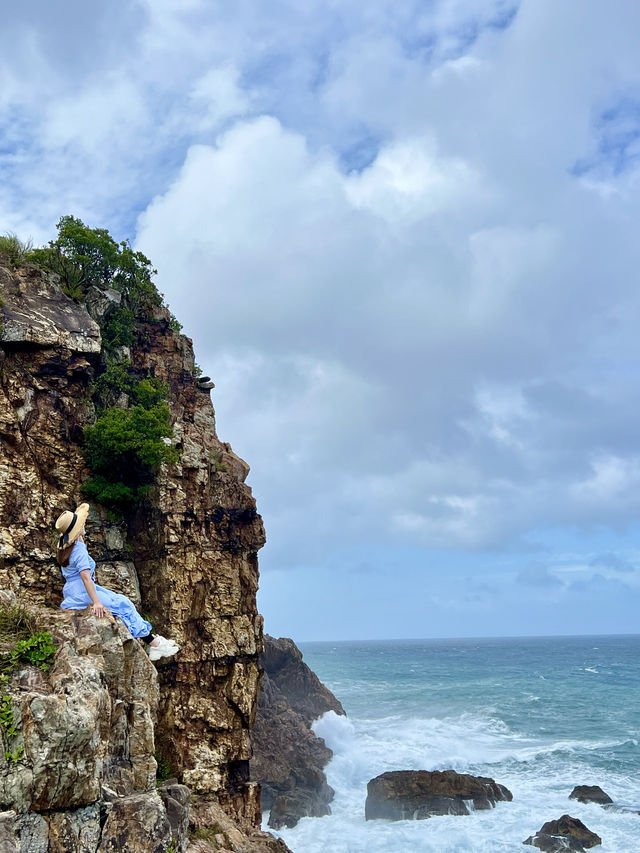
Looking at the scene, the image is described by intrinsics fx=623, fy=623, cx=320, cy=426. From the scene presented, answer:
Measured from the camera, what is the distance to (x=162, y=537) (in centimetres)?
1988

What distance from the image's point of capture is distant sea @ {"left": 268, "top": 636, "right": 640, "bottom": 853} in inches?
1136

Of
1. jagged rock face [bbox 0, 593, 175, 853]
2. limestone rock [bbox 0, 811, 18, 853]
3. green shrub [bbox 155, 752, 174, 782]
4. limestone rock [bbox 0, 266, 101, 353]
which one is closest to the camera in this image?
limestone rock [bbox 0, 811, 18, 853]

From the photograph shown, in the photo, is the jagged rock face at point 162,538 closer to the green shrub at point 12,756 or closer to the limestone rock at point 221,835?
the limestone rock at point 221,835

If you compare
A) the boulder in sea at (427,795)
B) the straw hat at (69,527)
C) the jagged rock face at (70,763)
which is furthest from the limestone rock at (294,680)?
the straw hat at (69,527)

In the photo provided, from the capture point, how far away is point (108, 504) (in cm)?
1928

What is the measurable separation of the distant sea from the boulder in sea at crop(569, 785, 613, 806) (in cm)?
52

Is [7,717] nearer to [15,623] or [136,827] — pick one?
[15,623]

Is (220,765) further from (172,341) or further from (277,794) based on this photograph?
(277,794)

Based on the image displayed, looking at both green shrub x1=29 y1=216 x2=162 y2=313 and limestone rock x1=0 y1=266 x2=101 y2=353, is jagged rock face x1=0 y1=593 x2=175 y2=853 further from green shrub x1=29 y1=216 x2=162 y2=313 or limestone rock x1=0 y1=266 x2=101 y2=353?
green shrub x1=29 y1=216 x2=162 y2=313

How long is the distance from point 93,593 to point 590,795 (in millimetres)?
33095

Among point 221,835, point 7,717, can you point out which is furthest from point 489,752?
point 7,717

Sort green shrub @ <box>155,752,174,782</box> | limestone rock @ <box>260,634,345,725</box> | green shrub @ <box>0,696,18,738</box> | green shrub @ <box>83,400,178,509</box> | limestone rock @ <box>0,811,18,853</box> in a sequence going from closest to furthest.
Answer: limestone rock @ <box>0,811,18,853</box>, green shrub @ <box>0,696,18,738</box>, green shrub @ <box>155,752,174,782</box>, green shrub @ <box>83,400,178,509</box>, limestone rock @ <box>260,634,345,725</box>

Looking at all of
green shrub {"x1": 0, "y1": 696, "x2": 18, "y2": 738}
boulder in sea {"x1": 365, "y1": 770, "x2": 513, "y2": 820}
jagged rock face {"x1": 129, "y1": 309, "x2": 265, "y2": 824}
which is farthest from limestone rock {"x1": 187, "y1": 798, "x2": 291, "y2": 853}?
boulder in sea {"x1": 365, "y1": 770, "x2": 513, "y2": 820}

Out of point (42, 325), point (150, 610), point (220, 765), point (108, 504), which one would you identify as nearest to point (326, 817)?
point (220, 765)
